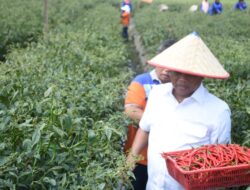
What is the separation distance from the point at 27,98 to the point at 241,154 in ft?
Result: 4.89

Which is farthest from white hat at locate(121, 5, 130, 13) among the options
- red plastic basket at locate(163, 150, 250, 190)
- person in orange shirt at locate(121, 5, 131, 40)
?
red plastic basket at locate(163, 150, 250, 190)

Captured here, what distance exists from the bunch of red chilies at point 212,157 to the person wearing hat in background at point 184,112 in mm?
285

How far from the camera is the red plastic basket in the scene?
8.56 ft

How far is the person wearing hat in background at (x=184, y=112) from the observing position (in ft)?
10.4

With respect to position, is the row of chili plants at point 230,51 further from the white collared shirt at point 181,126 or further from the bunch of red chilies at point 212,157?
the bunch of red chilies at point 212,157

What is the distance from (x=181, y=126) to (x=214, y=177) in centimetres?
63

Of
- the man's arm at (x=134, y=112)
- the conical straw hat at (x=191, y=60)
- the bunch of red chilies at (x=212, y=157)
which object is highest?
the conical straw hat at (x=191, y=60)

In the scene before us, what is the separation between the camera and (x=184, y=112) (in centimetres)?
324

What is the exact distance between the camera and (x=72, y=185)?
2.56 metres

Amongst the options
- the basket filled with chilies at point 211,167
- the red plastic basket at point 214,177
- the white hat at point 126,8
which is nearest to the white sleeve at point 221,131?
the basket filled with chilies at point 211,167

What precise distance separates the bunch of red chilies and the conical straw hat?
0.50m

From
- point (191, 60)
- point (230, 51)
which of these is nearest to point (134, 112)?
point (191, 60)

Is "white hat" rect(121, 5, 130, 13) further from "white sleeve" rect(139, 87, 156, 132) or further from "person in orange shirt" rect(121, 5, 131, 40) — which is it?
"white sleeve" rect(139, 87, 156, 132)

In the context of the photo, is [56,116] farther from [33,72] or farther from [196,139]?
[33,72]
